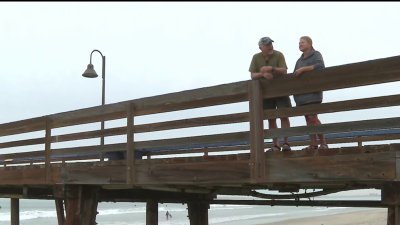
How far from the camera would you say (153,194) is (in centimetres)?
882

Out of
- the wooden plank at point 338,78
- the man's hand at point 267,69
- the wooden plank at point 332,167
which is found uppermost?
the man's hand at point 267,69

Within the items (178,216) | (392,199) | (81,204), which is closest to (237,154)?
(392,199)

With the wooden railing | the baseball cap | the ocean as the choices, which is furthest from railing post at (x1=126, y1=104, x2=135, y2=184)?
the ocean

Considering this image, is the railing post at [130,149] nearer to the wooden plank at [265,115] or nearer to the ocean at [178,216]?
the wooden plank at [265,115]

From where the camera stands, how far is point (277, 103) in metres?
5.07

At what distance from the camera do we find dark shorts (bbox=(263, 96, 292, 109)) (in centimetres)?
502

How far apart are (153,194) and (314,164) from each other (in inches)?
190

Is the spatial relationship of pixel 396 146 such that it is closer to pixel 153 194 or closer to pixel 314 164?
pixel 314 164

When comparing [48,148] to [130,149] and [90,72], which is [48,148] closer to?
[130,149]

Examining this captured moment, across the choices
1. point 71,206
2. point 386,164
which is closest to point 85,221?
point 71,206

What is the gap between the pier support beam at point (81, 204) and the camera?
7004 mm

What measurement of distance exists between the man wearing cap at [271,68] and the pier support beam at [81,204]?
3.10 m

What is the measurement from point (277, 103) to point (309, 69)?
22.7 inches

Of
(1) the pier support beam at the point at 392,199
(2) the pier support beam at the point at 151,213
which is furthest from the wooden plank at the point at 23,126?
(1) the pier support beam at the point at 392,199
